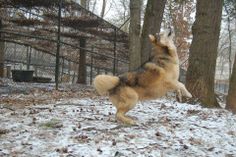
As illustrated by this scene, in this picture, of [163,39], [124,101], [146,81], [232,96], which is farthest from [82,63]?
[124,101]

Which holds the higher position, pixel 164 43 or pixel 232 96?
pixel 164 43

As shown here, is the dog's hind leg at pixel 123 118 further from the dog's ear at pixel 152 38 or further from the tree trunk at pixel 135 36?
the tree trunk at pixel 135 36

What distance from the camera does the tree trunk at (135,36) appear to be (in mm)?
13828

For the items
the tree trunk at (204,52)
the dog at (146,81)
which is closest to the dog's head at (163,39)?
the dog at (146,81)

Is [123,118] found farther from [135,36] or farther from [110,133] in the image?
[135,36]

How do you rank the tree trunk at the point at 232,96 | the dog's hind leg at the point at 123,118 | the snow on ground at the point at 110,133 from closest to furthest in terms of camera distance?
the snow on ground at the point at 110,133 < the dog's hind leg at the point at 123,118 < the tree trunk at the point at 232,96

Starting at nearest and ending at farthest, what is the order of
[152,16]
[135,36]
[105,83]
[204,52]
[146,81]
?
[105,83] → [146,81] → [204,52] → [135,36] → [152,16]

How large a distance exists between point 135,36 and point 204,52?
345cm

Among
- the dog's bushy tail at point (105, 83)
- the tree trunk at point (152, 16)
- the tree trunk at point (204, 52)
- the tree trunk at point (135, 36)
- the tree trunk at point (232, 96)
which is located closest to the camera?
the dog's bushy tail at point (105, 83)

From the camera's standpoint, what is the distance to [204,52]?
1080 centimetres

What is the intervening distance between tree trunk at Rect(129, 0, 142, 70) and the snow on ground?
186 inches

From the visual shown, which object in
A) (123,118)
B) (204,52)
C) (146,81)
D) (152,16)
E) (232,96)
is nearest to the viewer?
(123,118)

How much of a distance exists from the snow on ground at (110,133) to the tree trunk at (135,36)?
15.5 ft

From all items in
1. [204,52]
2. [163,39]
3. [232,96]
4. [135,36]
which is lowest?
[232,96]
